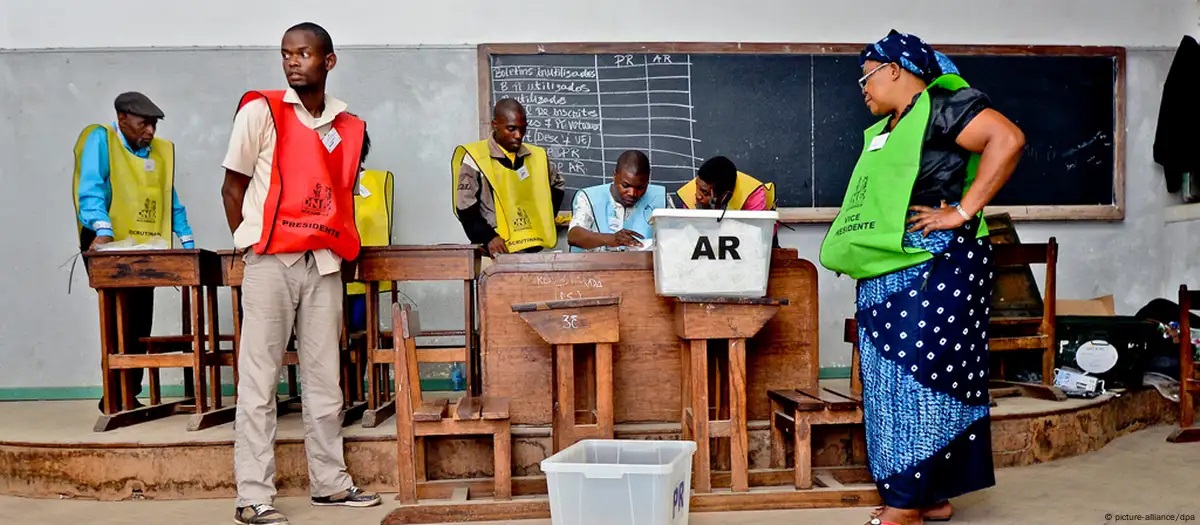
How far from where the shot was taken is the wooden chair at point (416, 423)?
292 centimetres

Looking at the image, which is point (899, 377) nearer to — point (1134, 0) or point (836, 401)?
point (836, 401)

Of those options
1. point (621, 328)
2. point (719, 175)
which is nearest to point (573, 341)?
point (621, 328)

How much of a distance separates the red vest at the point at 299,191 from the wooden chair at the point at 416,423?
35 cm

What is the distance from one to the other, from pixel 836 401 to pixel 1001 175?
987mm

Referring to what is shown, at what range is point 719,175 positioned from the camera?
3.90 m

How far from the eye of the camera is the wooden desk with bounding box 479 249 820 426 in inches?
128

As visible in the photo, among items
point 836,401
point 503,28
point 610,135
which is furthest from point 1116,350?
point 503,28

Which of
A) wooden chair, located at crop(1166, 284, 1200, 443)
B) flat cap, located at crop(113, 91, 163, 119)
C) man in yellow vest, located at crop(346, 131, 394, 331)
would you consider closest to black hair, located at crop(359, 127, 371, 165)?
man in yellow vest, located at crop(346, 131, 394, 331)

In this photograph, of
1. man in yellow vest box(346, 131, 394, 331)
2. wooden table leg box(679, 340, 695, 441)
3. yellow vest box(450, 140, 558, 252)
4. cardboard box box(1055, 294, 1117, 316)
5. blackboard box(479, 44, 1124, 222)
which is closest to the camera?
wooden table leg box(679, 340, 695, 441)

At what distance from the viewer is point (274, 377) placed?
9.50ft

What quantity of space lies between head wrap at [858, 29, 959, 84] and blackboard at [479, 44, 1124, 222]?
2.42 metres

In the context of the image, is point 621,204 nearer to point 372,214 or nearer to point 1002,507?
point 372,214

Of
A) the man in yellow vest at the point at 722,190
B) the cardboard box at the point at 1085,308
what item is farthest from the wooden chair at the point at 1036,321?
the man in yellow vest at the point at 722,190

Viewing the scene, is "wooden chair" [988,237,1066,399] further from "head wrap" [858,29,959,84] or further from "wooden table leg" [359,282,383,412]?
"wooden table leg" [359,282,383,412]
